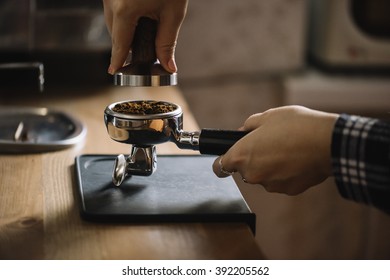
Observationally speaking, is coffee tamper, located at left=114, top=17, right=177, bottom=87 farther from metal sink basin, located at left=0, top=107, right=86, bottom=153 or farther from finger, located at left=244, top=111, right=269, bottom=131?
metal sink basin, located at left=0, top=107, right=86, bottom=153

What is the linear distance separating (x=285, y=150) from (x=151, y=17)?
0.26 meters

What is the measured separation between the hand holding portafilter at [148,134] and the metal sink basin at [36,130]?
23cm

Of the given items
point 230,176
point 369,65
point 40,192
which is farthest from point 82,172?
point 369,65

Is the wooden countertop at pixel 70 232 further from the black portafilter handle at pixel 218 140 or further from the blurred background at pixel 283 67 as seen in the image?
the blurred background at pixel 283 67

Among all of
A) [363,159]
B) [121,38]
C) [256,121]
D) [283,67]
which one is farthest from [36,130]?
[283,67]

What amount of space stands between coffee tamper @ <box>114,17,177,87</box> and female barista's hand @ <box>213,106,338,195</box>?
4.8 inches

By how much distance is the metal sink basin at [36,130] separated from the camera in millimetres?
1045

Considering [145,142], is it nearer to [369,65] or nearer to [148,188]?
Result: [148,188]

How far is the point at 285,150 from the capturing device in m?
0.77

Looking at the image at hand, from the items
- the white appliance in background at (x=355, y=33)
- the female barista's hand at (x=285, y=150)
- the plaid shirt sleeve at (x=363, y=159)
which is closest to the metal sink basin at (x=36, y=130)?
the female barista's hand at (x=285, y=150)

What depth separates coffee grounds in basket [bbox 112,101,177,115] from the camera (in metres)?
0.85

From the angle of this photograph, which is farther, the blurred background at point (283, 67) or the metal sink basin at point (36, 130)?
the blurred background at point (283, 67)

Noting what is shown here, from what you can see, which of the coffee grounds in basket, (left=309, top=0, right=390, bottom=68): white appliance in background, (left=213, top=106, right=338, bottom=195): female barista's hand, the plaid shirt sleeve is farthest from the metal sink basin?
(left=309, top=0, right=390, bottom=68): white appliance in background

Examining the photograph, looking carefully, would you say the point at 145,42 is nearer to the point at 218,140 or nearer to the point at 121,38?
the point at 121,38
